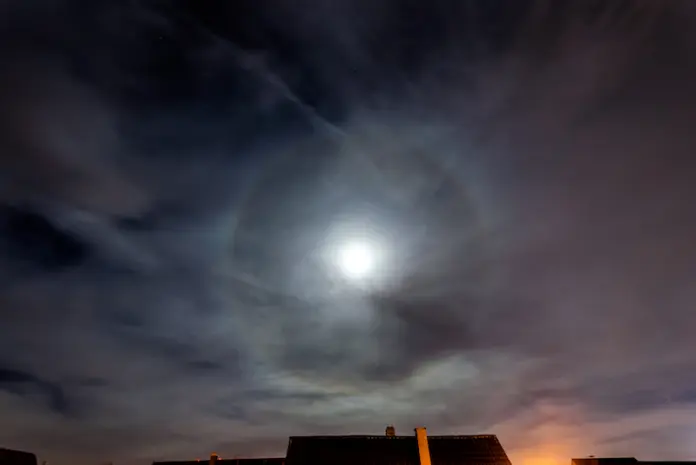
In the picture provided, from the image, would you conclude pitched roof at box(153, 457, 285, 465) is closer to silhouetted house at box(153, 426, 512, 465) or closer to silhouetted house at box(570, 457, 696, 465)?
silhouetted house at box(153, 426, 512, 465)

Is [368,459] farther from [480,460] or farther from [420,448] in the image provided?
[480,460]

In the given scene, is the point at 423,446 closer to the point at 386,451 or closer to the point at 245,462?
the point at 386,451

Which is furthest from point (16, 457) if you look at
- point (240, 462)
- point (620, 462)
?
point (620, 462)

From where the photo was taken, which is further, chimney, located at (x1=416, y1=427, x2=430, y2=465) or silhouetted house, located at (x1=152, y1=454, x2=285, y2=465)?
Answer: silhouetted house, located at (x1=152, y1=454, x2=285, y2=465)

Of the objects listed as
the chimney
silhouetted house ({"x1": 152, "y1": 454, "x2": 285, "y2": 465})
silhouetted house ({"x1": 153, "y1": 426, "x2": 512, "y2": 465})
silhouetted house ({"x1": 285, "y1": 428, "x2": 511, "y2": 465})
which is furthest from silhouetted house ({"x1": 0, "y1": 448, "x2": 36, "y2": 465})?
the chimney

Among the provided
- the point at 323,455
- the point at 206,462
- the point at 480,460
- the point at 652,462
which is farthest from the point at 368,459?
the point at 652,462
